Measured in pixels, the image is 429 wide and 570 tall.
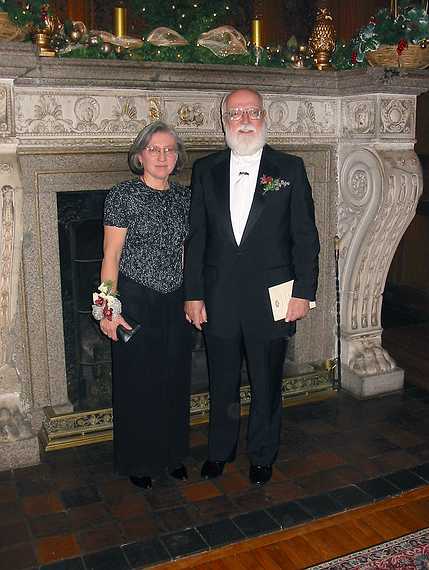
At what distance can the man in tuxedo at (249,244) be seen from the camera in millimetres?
2719

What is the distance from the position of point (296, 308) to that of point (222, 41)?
150cm

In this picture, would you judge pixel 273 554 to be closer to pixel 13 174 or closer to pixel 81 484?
pixel 81 484

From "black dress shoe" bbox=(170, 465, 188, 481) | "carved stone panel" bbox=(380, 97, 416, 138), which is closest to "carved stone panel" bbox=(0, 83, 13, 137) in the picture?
"black dress shoe" bbox=(170, 465, 188, 481)

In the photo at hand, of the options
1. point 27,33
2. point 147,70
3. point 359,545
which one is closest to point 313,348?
point 359,545

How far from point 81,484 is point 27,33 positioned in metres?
2.09

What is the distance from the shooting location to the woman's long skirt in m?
2.75

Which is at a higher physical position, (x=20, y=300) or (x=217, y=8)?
(x=217, y=8)

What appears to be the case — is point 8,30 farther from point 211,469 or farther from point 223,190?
point 211,469

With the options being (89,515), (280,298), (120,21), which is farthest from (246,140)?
(89,515)

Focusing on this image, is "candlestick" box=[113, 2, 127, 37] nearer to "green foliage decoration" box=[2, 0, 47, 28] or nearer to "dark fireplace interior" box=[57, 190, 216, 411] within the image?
"green foliage decoration" box=[2, 0, 47, 28]

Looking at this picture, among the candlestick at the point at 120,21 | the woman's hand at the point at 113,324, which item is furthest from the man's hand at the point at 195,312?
the candlestick at the point at 120,21

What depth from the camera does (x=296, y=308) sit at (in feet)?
9.12

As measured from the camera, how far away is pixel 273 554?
242 centimetres

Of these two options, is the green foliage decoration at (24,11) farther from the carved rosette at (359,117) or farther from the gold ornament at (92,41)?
the carved rosette at (359,117)
